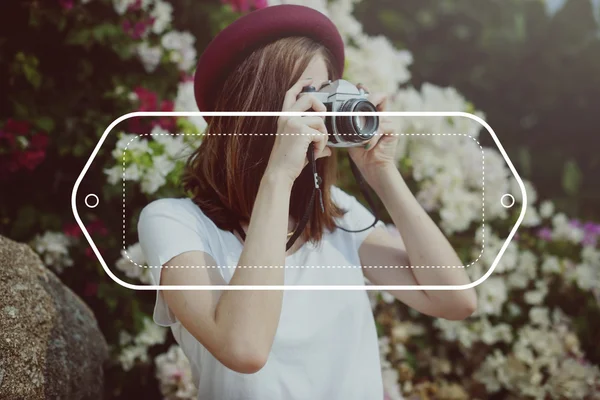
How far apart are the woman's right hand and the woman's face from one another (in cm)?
7

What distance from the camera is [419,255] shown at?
87cm

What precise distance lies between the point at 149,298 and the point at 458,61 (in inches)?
45.3

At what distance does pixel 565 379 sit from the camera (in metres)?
1.28

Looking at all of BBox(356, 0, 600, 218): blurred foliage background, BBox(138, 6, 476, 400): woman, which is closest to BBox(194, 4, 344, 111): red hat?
BBox(138, 6, 476, 400): woman

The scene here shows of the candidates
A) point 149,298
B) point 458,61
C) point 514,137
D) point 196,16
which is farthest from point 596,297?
point 196,16

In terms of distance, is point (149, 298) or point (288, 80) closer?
point (288, 80)

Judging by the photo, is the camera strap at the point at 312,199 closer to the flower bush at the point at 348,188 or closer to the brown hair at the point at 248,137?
the brown hair at the point at 248,137

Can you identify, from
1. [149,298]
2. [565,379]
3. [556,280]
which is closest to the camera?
[149,298]

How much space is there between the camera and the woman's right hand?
0.73 metres

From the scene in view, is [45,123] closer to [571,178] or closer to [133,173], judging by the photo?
[133,173]

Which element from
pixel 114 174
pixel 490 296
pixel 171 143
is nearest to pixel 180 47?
pixel 171 143

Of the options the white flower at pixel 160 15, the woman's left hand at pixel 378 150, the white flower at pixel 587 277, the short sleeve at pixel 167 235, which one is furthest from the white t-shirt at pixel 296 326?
the white flower at pixel 587 277

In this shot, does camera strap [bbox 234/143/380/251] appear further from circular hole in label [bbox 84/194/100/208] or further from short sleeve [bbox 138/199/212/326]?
circular hole in label [bbox 84/194/100/208]

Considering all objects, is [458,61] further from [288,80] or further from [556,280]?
[288,80]
